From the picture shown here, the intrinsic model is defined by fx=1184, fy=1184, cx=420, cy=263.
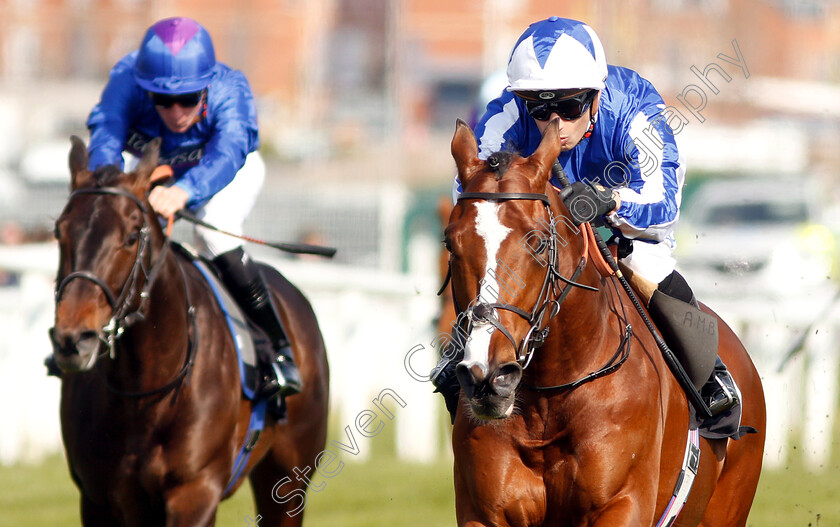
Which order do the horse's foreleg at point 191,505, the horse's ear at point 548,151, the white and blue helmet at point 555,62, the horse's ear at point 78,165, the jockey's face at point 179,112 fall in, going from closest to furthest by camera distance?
the horse's ear at point 548,151 < the white and blue helmet at point 555,62 < the horse's ear at point 78,165 < the horse's foreleg at point 191,505 < the jockey's face at point 179,112

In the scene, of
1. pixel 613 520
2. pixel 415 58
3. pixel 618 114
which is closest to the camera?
pixel 613 520

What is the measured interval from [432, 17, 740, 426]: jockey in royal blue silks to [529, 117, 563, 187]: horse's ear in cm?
13

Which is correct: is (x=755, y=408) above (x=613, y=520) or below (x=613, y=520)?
below

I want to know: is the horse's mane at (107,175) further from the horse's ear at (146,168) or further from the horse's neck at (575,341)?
the horse's neck at (575,341)

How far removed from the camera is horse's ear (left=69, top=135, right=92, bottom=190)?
164 inches

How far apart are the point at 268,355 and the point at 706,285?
24.4 feet

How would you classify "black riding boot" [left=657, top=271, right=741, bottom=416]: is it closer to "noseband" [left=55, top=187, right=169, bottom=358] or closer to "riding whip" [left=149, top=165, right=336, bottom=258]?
"riding whip" [left=149, top=165, right=336, bottom=258]

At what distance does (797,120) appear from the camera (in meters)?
22.2

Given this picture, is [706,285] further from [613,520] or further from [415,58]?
[415,58]

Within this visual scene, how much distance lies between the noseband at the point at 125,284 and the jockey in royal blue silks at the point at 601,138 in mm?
1125

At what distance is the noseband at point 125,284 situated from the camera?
3902mm

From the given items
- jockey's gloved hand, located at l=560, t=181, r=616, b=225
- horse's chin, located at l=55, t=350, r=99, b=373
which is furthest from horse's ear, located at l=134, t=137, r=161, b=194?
jockey's gloved hand, located at l=560, t=181, r=616, b=225

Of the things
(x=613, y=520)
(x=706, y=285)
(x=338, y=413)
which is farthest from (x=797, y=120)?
(x=613, y=520)


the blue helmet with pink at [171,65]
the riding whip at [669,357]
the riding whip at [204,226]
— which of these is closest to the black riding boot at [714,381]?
the riding whip at [669,357]
